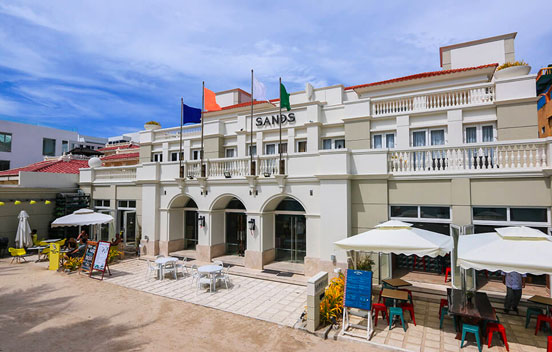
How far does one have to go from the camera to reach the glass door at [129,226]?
68.4ft

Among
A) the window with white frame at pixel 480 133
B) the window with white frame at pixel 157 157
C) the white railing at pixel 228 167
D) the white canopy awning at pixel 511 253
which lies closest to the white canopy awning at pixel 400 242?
the white canopy awning at pixel 511 253

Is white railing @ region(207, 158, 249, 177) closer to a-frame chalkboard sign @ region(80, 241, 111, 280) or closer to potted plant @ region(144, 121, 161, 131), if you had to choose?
a-frame chalkboard sign @ region(80, 241, 111, 280)

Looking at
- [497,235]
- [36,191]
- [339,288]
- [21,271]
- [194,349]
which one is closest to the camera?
[194,349]

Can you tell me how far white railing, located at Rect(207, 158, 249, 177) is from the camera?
1644 cm

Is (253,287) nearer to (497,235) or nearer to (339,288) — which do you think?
(339,288)

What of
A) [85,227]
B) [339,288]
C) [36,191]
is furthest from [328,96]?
[36,191]

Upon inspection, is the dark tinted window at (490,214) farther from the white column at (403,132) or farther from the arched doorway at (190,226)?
the arched doorway at (190,226)

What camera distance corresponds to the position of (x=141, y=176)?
762 inches

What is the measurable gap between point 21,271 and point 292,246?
14155 millimetres

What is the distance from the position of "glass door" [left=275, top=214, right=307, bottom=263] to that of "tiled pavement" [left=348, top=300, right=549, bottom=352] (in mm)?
7016

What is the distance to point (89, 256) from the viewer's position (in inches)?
602

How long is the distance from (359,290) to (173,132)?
20.2 metres

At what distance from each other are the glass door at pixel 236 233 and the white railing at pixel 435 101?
393 inches

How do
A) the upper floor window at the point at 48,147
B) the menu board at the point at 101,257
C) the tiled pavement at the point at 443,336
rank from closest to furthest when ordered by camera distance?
the tiled pavement at the point at 443,336 → the menu board at the point at 101,257 → the upper floor window at the point at 48,147
